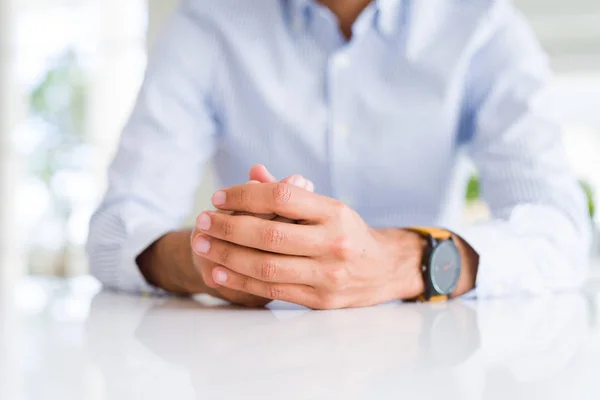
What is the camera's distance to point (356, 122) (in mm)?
1490

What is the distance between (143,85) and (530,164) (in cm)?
90

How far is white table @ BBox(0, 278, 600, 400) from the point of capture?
48 cm

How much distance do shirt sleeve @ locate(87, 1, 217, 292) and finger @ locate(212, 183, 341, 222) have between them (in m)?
0.33

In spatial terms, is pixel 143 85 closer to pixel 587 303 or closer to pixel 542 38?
pixel 587 303

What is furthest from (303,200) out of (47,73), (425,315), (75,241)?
Result: (47,73)

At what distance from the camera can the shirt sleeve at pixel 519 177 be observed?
1.13m

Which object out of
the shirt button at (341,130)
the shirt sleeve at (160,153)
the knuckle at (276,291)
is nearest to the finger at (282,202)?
the knuckle at (276,291)

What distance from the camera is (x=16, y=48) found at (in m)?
5.60

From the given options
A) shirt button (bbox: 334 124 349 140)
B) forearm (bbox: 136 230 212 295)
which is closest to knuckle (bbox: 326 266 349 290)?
forearm (bbox: 136 230 212 295)

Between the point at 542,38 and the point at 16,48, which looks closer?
the point at 542,38

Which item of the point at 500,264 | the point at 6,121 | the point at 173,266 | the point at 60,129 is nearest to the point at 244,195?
the point at 173,266

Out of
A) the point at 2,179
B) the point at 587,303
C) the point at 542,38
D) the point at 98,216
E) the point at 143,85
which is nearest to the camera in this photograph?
the point at 587,303

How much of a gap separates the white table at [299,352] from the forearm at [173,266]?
2.8 inches

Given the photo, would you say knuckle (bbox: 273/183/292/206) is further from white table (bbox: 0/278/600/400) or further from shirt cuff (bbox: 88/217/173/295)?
shirt cuff (bbox: 88/217/173/295)
